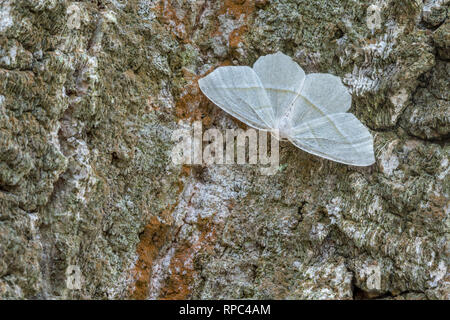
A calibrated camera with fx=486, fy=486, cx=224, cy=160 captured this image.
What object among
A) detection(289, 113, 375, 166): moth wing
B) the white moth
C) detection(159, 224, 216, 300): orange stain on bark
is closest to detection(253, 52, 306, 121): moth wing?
the white moth

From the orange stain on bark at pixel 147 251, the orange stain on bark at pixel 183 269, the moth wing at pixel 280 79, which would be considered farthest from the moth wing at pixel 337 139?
the orange stain on bark at pixel 147 251
